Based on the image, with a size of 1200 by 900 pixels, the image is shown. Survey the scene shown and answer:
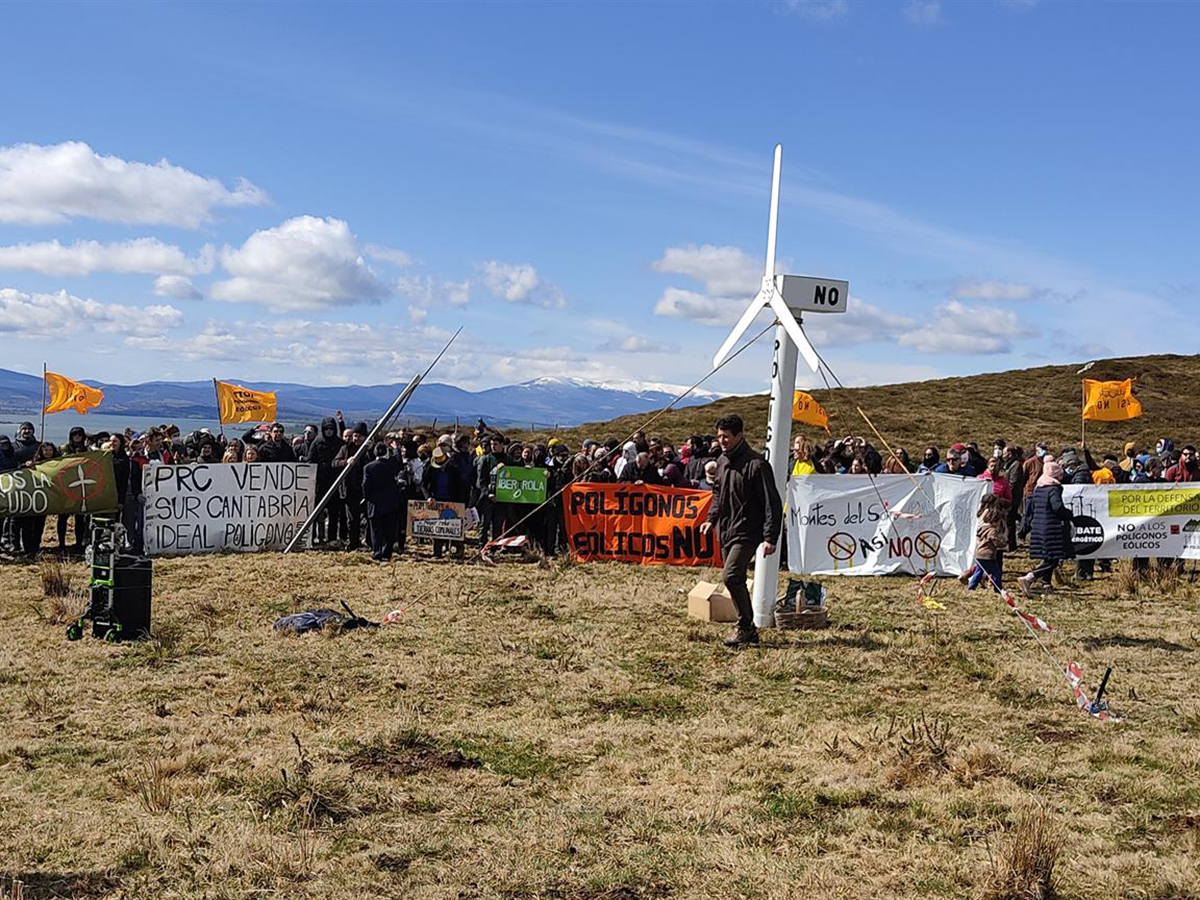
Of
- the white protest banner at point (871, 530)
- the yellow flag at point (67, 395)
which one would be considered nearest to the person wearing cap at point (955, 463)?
the white protest banner at point (871, 530)

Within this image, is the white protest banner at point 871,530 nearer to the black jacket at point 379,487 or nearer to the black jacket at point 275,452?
the black jacket at point 379,487

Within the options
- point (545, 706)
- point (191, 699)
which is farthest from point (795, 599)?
point (191, 699)

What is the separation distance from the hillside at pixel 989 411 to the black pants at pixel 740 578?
3164 cm

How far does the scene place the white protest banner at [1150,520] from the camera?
17656mm

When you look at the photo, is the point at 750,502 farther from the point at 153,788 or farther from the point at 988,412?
the point at 988,412

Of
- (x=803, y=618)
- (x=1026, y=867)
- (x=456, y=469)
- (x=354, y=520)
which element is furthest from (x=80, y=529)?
(x=1026, y=867)

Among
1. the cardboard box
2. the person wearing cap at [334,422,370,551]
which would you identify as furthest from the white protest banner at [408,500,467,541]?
the cardboard box

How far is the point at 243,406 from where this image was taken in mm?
25281

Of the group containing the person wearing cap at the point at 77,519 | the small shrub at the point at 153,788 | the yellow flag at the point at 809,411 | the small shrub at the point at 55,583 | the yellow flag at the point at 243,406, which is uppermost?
the yellow flag at the point at 809,411

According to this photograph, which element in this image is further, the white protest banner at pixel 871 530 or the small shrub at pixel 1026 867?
the white protest banner at pixel 871 530

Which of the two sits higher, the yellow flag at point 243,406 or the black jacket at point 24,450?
the yellow flag at point 243,406

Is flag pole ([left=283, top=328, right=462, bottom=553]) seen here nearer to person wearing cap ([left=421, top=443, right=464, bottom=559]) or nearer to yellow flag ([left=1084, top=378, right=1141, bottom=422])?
person wearing cap ([left=421, top=443, right=464, bottom=559])

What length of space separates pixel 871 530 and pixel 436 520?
700cm

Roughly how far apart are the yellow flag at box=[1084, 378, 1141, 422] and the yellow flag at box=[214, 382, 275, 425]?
745 inches
